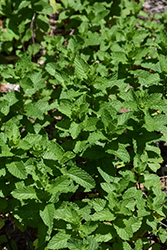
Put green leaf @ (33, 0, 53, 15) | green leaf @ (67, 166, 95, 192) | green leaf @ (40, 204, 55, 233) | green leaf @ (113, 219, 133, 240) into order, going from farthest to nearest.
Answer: green leaf @ (33, 0, 53, 15) < green leaf @ (67, 166, 95, 192) < green leaf @ (113, 219, 133, 240) < green leaf @ (40, 204, 55, 233)

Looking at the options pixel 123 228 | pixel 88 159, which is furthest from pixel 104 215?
pixel 88 159

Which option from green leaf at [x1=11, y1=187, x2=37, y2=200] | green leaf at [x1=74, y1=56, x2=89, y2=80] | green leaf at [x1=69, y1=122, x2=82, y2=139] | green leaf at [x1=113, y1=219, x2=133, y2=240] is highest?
green leaf at [x1=74, y1=56, x2=89, y2=80]

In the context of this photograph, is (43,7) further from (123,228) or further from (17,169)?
(123,228)

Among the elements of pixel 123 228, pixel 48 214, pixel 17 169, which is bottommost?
pixel 123 228

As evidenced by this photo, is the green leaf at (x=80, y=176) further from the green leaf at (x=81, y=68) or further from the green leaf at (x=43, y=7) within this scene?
the green leaf at (x=43, y=7)

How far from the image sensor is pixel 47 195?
7.73ft

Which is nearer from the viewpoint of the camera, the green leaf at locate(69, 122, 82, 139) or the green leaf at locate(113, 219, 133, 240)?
the green leaf at locate(113, 219, 133, 240)

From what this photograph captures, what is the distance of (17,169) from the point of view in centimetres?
248

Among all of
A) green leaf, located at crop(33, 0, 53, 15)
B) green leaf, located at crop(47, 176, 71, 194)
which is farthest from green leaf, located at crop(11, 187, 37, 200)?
green leaf, located at crop(33, 0, 53, 15)

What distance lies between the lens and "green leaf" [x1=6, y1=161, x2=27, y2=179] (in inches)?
96.1

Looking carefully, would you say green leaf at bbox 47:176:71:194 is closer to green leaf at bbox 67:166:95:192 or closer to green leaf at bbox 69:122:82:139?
green leaf at bbox 67:166:95:192

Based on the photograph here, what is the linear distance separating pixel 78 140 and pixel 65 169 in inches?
12.4

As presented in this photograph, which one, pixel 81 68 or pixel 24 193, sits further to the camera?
pixel 81 68

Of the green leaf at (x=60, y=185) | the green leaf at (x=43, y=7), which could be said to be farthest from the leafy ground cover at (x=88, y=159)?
the green leaf at (x=43, y=7)
